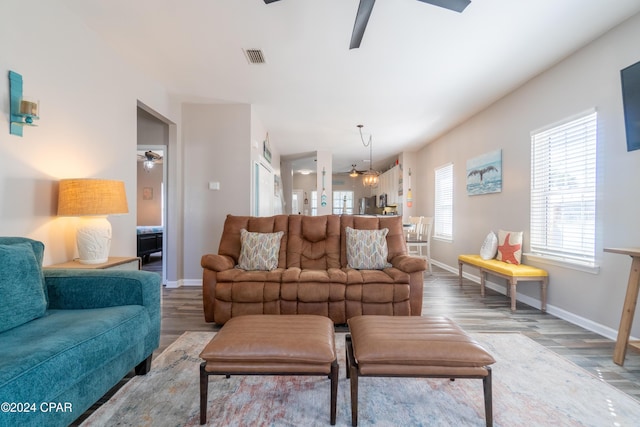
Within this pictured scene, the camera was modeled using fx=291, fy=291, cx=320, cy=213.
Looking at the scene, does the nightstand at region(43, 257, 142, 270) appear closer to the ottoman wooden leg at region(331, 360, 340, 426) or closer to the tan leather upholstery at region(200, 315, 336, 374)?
the tan leather upholstery at region(200, 315, 336, 374)

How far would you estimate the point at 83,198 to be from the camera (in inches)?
84.6

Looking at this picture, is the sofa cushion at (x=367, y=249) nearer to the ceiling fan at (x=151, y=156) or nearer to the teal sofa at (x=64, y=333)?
the teal sofa at (x=64, y=333)

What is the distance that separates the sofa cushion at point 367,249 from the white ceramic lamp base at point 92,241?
2162 mm

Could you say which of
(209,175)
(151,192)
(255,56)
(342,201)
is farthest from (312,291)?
(342,201)

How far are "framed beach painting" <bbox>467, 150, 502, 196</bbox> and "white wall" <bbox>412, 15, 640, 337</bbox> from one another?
0.31ft

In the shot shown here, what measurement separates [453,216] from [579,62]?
297 cm

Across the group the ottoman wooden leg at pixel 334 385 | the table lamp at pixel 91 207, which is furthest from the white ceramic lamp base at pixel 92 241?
the ottoman wooden leg at pixel 334 385

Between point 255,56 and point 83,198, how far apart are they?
202cm

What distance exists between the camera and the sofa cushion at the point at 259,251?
289 centimetres

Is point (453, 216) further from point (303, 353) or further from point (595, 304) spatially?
point (303, 353)

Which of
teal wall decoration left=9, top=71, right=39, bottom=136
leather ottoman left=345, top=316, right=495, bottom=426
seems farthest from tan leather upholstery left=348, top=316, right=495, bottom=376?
teal wall decoration left=9, top=71, right=39, bottom=136

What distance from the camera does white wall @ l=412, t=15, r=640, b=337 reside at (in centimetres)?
240

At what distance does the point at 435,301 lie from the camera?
354 cm

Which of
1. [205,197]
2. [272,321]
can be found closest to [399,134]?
[205,197]
